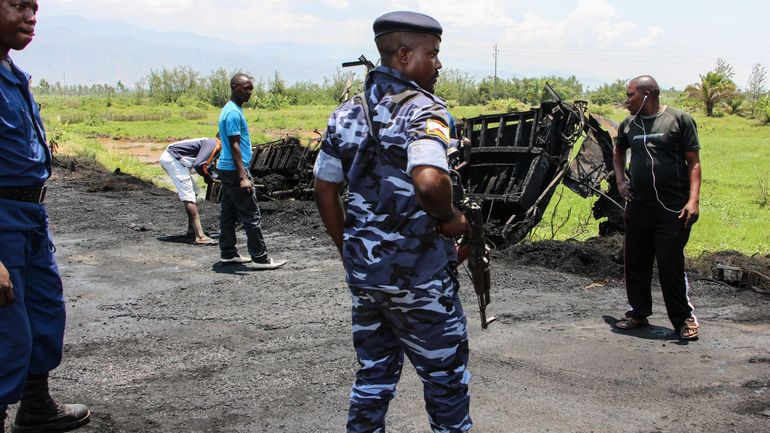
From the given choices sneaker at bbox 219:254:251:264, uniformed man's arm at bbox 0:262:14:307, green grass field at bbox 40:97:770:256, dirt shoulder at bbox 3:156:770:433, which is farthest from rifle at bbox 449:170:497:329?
green grass field at bbox 40:97:770:256

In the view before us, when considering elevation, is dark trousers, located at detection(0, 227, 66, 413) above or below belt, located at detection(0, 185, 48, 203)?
below

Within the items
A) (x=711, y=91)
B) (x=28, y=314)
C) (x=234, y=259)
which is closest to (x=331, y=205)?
(x=28, y=314)

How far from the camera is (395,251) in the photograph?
9.69ft

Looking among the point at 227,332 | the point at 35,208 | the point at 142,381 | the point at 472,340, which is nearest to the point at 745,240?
the point at 472,340

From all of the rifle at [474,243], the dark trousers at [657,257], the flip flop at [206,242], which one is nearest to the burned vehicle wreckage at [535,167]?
the dark trousers at [657,257]

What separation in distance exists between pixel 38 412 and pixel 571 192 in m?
17.5

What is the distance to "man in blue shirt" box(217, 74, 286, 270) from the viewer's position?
7.73 metres

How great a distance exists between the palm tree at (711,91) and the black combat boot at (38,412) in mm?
47366

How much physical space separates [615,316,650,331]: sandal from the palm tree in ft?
144

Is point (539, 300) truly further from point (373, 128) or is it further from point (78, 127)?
point (78, 127)

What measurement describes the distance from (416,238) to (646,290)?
3611mm

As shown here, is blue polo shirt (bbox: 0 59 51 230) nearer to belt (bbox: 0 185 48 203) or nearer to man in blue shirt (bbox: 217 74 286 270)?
belt (bbox: 0 185 48 203)

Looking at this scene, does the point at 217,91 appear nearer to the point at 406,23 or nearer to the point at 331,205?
the point at 331,205

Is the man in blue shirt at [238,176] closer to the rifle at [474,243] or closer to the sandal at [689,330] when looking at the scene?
the sandal at [689,330]
